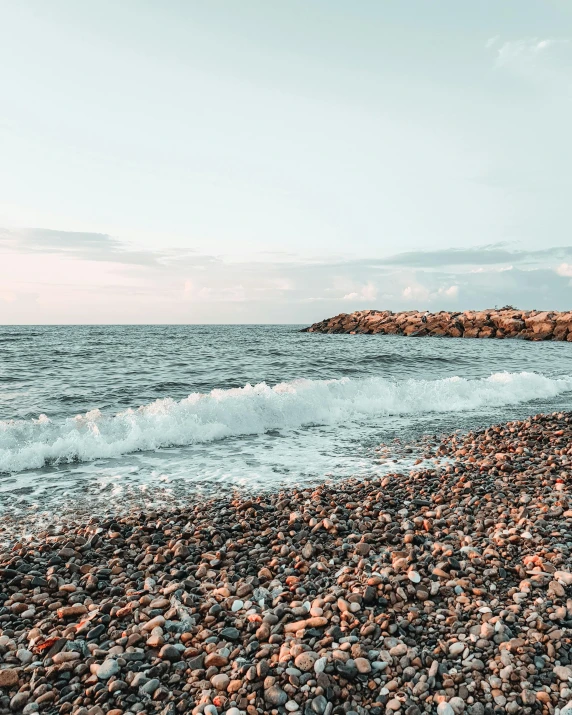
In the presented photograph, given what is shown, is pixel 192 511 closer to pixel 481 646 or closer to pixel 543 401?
pixel 481 646

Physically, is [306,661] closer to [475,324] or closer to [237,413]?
[237,413]

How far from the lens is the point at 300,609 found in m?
4.41

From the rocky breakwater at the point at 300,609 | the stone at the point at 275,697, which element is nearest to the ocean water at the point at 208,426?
the rocky breakwater at the point at 300,609

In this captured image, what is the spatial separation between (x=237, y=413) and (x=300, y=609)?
9529 mm

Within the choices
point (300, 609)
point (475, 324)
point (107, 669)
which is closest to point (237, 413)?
point (300, 609)

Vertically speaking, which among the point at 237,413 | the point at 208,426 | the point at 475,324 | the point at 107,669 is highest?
the point at 475,324

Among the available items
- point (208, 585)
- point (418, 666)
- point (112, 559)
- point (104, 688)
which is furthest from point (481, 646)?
point (112, 559)

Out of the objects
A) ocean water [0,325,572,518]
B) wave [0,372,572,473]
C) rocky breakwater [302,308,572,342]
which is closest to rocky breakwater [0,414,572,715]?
ocean water [0,325,572,518]

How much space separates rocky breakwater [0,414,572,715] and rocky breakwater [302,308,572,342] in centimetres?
6073

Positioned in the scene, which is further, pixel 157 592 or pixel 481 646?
pixel 157 592

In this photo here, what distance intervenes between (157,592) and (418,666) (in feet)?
8.54

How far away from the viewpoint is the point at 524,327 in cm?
6281

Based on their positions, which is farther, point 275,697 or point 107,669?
point 107,669

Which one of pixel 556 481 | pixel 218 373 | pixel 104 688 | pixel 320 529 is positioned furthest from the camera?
pixel 218 373
